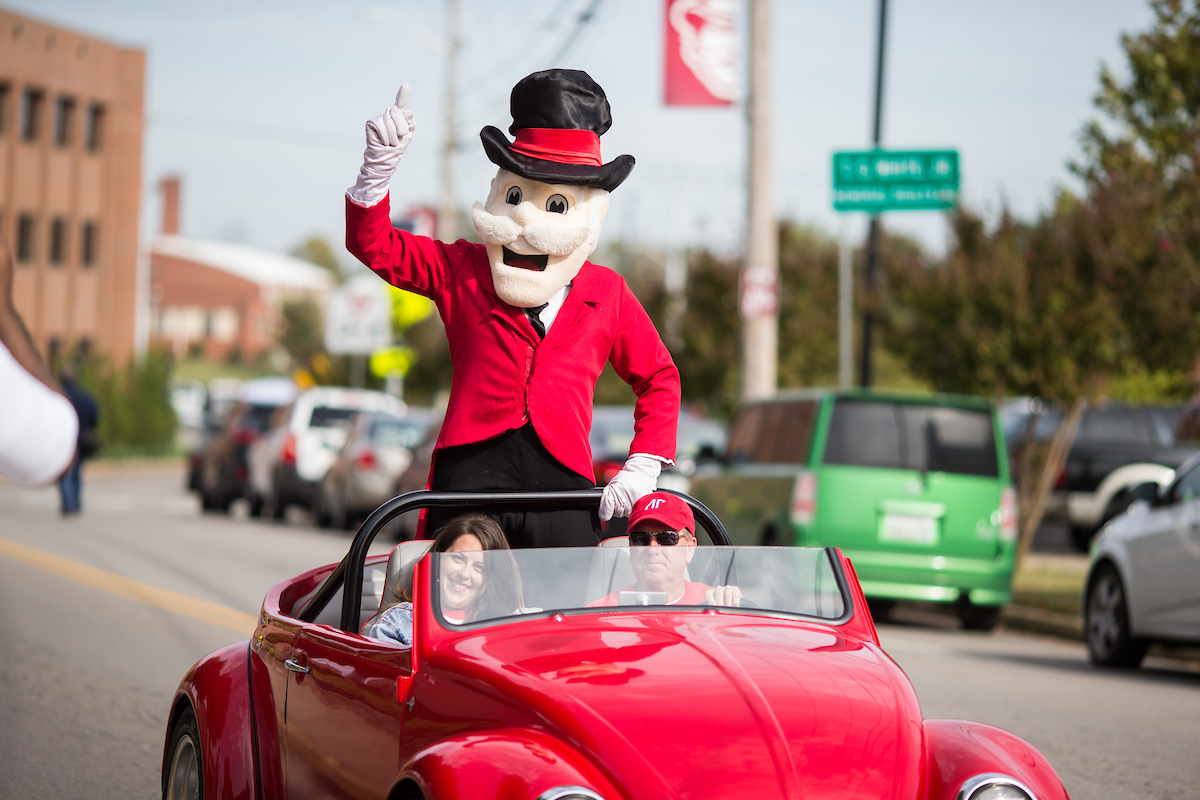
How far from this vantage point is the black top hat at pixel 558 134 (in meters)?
4.70

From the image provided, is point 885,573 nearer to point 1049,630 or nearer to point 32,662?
point 1049,630

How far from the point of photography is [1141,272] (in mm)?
13922

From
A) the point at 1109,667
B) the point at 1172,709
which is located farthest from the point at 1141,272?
the point at 1172,709

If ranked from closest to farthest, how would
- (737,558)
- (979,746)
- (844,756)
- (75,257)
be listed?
(844,756) < (979,746) < (737,558) < (75,257)

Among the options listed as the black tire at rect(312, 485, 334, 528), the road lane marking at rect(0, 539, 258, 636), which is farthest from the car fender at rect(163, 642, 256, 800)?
the black tire at rect(312, 485, 334, 528)

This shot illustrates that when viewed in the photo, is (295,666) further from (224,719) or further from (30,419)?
(30,419)

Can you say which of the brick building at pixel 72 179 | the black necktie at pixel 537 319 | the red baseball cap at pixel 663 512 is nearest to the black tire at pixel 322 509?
the black necktie at pixel 537 319

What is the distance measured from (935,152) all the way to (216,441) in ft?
47.7

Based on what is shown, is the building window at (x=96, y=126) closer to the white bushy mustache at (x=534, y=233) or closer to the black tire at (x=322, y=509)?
the black tire at (x=322, y=509)

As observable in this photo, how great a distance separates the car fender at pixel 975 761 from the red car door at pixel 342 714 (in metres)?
1.20

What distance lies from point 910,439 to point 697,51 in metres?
6.61

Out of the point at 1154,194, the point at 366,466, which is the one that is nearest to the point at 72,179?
the point at 366,466

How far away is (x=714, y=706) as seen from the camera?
3.18 metres

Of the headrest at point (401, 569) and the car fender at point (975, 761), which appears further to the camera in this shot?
the headrest at point (401, 569)
